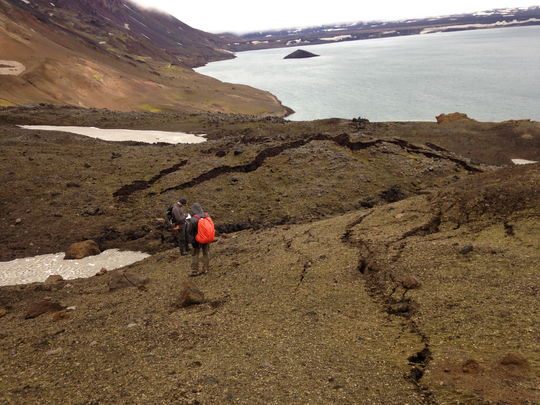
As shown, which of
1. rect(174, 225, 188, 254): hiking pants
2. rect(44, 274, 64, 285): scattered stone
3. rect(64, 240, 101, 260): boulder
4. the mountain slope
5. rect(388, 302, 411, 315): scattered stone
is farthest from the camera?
the mountain slope

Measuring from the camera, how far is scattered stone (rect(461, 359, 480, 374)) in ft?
20.2

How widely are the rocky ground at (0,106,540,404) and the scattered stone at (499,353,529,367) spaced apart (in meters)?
0.02

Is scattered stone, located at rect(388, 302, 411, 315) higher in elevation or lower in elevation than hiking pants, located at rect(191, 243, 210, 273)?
higher

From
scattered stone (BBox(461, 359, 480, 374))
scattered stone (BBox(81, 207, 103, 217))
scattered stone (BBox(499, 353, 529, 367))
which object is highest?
scattered stone (BBox(499, 353, 529, 367))

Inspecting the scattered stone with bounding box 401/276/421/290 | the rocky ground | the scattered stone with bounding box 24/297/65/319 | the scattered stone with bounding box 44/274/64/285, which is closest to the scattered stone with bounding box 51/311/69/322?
the rocky ground

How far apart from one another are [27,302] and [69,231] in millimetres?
7867

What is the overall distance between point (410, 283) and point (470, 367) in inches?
134

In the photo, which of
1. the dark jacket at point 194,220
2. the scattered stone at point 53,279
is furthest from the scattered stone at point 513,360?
the scattered stone at point 53,279

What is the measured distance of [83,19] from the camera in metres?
163

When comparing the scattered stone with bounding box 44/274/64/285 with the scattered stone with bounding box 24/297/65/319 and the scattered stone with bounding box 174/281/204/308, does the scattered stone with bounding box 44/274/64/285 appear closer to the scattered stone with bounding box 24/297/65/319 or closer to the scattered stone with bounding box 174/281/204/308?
the scattered stone with bounding box 24/297/65/319

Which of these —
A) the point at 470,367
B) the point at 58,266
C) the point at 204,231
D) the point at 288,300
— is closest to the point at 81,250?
the point at 58,266

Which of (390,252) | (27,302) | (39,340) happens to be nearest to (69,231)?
(27,302)

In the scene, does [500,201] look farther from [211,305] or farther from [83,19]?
[83,19]

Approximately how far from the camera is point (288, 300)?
10.0m
